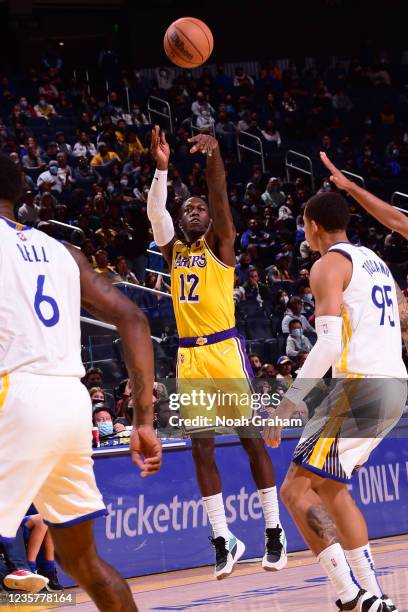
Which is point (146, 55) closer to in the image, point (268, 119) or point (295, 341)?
point (268, 119)

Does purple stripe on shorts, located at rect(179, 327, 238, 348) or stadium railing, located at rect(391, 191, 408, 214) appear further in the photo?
stadium railing, located at rect(391, 191, 408, 214)

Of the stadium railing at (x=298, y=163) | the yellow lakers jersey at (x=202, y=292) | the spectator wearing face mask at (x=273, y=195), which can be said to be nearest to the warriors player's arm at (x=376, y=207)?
the yellow lakers jersey at (x=202, y=292)

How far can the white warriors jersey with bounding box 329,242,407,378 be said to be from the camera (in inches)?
215

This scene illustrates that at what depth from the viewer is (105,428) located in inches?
376

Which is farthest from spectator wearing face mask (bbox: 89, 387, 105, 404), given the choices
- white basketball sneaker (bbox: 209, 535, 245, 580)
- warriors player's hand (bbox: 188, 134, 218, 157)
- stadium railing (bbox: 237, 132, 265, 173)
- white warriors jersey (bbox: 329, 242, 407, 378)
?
stadium railing (bbox: 237, 132, 265, 173)

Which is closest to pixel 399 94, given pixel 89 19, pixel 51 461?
pixel 89 19

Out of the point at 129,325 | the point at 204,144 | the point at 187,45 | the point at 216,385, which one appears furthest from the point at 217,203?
the point at 129,325

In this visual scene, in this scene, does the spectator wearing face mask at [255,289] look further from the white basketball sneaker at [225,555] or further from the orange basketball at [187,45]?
the white basketball sneaker at [225,555]

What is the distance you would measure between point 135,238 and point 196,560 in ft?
26.8

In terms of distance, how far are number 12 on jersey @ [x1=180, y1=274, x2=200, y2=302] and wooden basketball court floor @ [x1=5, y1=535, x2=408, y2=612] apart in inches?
83.2

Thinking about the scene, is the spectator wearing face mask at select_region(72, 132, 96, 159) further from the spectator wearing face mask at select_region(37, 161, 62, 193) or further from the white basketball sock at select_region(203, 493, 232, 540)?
the white basketball sock at select_region(203, 493, 232, 540)

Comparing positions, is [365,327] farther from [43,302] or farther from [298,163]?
[298,163]

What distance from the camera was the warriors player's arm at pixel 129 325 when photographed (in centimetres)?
413

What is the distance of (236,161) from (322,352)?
17122mm
